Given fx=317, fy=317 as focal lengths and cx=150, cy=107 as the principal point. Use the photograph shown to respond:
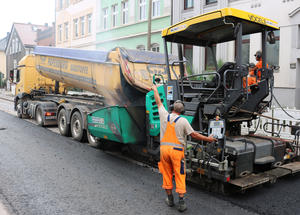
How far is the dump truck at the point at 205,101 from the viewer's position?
5020 mm

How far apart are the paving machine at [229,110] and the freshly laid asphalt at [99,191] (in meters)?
0.31

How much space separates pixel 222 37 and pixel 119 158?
3.68 meters

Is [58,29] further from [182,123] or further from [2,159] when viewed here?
[182,123]

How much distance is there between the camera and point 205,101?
5469 mm

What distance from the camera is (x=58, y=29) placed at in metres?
33.6

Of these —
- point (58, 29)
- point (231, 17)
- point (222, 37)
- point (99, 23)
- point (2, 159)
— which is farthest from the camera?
point (58, 29)

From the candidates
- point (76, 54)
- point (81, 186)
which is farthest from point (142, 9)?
point (81, 186)

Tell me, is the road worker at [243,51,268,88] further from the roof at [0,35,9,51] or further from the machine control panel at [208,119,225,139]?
the roof at [0,35,9,51]

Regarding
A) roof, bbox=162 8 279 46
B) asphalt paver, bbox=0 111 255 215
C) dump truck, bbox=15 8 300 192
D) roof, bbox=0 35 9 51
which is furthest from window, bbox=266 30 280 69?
roof, bbox=0 35 9 51

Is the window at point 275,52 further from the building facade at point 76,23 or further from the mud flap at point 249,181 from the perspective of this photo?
the building facade at point 76,23

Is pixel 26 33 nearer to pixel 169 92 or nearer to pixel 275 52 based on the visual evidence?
pixel 275 52

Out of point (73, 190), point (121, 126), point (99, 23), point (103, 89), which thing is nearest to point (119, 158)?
point (121, 126)

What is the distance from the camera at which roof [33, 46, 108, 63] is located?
826cm

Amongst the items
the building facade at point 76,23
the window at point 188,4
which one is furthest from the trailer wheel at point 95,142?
the building facade at point 76,23
